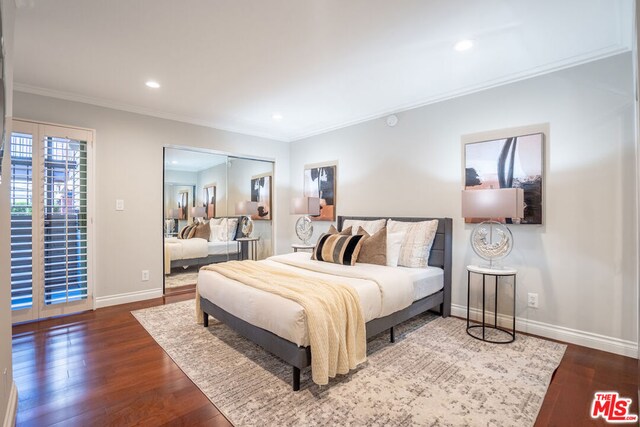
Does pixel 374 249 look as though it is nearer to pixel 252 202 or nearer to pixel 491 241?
pixel 491 241

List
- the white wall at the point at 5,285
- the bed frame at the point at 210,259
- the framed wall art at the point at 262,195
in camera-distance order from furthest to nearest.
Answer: the framed wall art at the point at 262,195
the bed frame at the point at 210,259
the white wall at the point at 5,285

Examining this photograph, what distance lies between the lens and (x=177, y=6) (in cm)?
207

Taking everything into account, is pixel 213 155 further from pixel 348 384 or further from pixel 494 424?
pixel 494 424

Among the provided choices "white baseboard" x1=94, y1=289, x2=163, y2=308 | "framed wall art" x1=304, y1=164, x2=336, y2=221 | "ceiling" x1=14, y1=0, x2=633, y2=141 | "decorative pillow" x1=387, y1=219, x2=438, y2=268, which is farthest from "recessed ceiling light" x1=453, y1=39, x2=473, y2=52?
"white baseboard" x1=94, y1=289, x2=163, y2=308

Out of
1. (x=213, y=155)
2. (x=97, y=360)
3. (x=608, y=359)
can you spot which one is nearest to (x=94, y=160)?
(x=213, y=155)

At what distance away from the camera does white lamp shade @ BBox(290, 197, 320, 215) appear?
4.80m

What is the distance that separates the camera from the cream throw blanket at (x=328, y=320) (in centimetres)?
195

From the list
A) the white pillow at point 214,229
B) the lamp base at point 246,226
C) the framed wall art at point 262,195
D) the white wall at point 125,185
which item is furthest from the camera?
the framed wall art at point 262,195

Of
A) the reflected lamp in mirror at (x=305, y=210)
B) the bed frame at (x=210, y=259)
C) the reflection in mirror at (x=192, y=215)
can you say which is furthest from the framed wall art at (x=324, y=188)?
the reflection in mirror at (x=192, y=215)

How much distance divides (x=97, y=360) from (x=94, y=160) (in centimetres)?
242

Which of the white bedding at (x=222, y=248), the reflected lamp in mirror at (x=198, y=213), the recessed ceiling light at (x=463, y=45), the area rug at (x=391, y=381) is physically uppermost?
the recessed ceiling light at (x=463, y=45)

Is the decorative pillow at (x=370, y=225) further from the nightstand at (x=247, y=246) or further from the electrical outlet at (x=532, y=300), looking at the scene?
the nightstand at (x=247, y=246)

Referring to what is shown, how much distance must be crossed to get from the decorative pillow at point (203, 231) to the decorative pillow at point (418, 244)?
10.0 feet

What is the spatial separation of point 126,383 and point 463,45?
146 inches
